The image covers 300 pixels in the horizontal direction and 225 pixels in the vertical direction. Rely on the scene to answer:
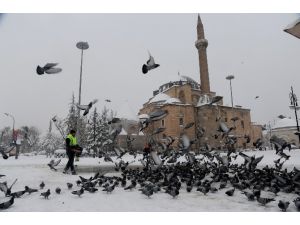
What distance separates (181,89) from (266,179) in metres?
38.8

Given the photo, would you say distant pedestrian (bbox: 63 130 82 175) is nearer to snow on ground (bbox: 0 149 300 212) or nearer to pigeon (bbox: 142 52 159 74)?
snow on ground (bbox: 0 149 300 212)

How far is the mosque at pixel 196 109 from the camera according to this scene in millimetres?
34906

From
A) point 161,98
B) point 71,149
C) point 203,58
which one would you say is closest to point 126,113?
point 161,98

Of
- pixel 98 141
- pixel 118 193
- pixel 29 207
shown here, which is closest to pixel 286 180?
pixel 118 193

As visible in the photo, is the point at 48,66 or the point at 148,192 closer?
the point at 148,192

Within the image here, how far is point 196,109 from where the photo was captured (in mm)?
39781

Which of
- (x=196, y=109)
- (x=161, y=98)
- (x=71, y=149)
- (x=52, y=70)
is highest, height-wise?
(x=161, y=98)

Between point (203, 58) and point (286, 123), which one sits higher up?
point (203, 58)

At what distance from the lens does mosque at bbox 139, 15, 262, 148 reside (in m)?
34.9

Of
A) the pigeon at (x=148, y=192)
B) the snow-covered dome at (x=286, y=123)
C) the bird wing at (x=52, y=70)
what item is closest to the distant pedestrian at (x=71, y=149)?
the bird wing at (x=52, y=70)

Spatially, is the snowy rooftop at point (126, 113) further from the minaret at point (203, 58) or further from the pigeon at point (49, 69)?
the pigeon at point (49, 69)

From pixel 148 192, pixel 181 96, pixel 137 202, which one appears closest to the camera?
pixel 137 202

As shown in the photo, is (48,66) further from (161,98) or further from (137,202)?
(161,98)
